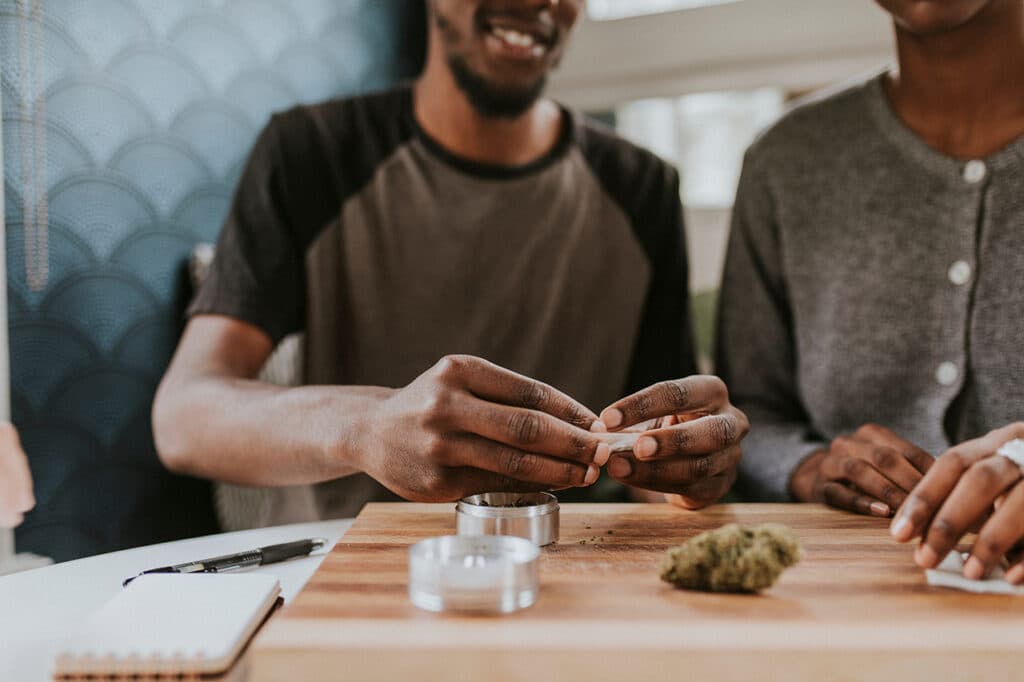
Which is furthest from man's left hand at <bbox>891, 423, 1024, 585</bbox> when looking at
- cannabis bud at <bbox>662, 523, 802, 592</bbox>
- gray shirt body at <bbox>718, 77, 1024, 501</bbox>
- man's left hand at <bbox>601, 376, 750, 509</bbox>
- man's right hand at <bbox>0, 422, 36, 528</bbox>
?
man's right hand at <bbox>0, 422, 36, 528</bbox>

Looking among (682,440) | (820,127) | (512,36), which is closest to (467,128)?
(512,36)

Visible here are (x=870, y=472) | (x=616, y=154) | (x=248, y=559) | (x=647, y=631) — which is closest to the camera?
(x=647, y=631)

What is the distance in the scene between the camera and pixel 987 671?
2.14 ft

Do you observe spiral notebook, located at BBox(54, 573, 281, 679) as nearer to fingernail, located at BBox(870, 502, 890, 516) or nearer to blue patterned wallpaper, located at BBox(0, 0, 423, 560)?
fingernail, located at BBox(870, 502, 890, 516)

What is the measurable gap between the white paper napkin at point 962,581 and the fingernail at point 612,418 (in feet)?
1.12

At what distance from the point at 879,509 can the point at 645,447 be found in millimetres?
351

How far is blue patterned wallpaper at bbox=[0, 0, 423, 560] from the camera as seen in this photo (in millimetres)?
1530

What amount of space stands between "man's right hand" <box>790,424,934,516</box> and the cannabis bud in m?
0.37

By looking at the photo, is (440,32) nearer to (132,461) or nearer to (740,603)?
(132,461)

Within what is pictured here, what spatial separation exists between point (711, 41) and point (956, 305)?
4.18 feet

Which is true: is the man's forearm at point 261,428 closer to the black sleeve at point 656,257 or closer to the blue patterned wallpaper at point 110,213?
the blue patterned wallpaper at point 110,213

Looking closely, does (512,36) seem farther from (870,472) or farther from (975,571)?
(975,571)

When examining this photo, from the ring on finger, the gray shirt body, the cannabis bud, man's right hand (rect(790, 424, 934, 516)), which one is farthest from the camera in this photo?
the gray shirt body

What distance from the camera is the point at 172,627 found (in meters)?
0.71
